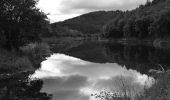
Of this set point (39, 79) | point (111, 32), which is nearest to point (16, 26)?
point (39, 79)

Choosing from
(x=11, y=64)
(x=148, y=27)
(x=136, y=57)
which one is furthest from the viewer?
(x=148, y=27)

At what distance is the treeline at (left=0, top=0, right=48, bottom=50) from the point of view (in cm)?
4159

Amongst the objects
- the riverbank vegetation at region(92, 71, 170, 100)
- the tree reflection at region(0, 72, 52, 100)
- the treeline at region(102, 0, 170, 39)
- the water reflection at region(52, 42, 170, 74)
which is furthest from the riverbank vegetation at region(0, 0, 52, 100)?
the treeline at region(102, 0, 170, 39)

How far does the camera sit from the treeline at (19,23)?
41.6 m

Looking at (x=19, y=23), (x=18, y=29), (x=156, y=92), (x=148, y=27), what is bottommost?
(x=156, y=92)

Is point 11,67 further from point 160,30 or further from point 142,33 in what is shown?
point 142,33

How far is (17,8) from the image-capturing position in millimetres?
41938

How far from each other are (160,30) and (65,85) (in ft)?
239

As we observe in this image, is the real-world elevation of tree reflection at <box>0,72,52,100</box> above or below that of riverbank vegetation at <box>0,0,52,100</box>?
below

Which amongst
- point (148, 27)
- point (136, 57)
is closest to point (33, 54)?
point (136, 57)

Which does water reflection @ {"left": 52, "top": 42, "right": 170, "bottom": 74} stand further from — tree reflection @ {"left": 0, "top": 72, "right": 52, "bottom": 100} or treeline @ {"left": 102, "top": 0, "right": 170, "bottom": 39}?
treeline @ {"left": 102, "top": 0, "right": 170, "bottom": 39}

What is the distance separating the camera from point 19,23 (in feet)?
138

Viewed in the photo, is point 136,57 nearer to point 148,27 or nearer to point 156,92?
point 156,92

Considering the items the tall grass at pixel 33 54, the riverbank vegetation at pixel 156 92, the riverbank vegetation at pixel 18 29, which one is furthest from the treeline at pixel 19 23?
the riverbank vegetation at pixel 156 92
